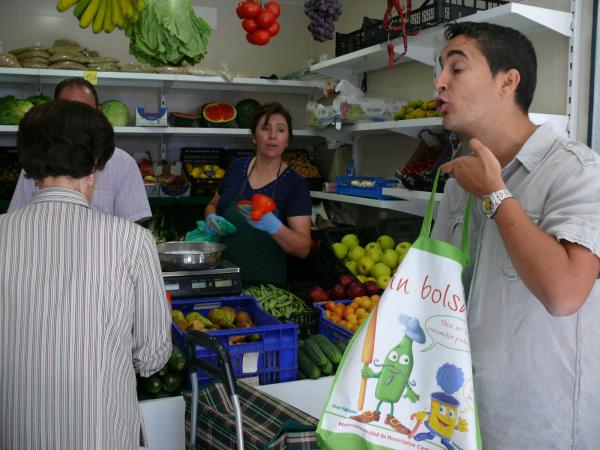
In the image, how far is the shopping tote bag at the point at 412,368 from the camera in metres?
1.38

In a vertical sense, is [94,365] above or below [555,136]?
below

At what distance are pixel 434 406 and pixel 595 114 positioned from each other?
90.4 inches

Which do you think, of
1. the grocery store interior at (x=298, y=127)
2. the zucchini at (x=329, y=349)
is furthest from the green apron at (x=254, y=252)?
the zucchini at (x=329, y=349)

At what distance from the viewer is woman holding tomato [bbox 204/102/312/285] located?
358 centimetres

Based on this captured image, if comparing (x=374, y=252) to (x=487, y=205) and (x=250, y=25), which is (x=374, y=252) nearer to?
(x=250, y=25)

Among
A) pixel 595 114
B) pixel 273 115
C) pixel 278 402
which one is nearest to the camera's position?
pixel 278 402

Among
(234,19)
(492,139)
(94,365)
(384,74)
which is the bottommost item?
(94,365)

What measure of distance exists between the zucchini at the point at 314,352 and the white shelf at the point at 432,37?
1689 mm

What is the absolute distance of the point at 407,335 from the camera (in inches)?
56.0

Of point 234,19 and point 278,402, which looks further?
point 234,19

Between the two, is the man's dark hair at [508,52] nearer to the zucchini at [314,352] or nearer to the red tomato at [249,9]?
the zucchini at [314,352]

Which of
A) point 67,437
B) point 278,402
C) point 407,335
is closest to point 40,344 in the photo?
point 67,437

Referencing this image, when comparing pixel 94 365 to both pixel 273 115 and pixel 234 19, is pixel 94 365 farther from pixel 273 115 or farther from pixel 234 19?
pixel 234 19

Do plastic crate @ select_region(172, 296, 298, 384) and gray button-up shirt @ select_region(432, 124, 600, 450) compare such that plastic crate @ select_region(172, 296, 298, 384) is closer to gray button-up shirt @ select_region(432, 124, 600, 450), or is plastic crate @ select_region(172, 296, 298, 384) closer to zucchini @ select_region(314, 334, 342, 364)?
zucchini @ select_region(314, 334, 342, 364)
